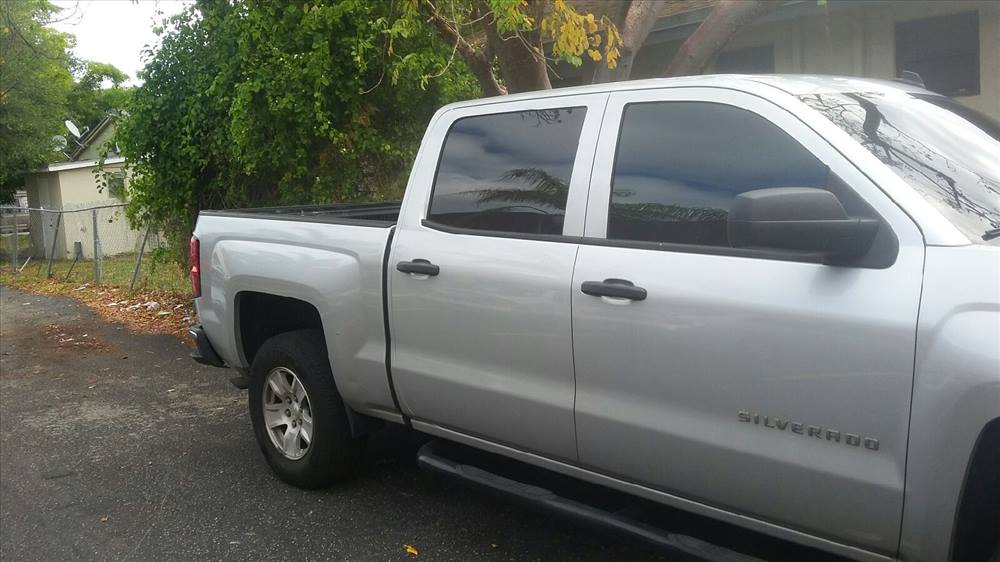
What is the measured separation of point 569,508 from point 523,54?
210 inches

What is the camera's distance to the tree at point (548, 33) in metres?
7.12

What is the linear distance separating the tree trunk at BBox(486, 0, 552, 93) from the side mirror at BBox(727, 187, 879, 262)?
201 inches

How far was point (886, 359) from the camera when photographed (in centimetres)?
264

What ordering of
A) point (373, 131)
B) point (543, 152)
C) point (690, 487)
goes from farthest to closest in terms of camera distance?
point (373, 131) → point (543, 152) → point (690, 487)

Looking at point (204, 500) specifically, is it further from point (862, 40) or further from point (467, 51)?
point (862, 40)

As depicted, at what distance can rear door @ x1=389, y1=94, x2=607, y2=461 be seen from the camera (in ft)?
11.8

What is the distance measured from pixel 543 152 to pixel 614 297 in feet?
2.79

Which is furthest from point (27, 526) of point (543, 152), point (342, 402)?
point (543, 152)

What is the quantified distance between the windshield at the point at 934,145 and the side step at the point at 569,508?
4.25 ft

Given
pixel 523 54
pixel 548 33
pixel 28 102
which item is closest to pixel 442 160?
pixel 548 33

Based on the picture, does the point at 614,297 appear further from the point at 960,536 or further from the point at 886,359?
the point at 960,536

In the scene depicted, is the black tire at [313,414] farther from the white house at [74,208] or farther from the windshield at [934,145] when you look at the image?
the white house at [74,208]

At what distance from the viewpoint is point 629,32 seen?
883cm

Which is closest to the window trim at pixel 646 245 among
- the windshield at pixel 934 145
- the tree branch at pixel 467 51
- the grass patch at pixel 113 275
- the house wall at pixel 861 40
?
the windshield at pixel 934 145
